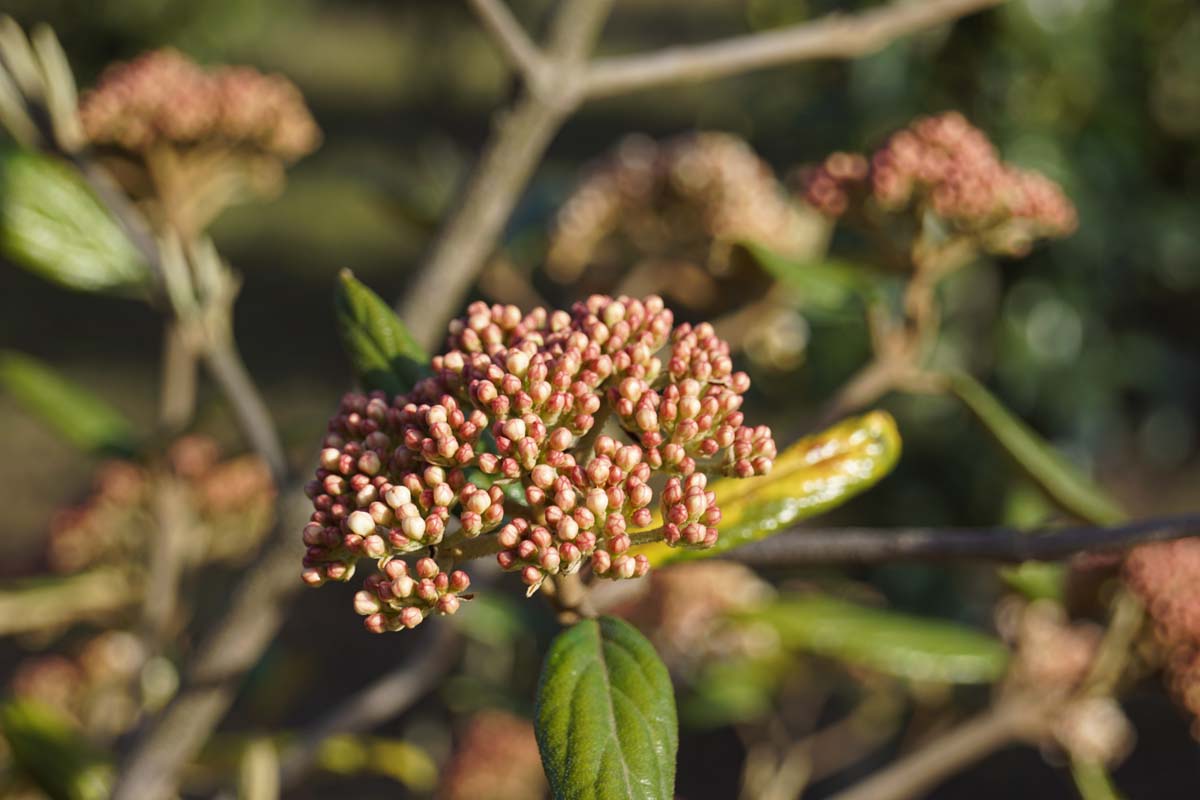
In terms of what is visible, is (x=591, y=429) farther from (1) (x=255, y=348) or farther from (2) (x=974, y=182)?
(1) (x=255, y=348)

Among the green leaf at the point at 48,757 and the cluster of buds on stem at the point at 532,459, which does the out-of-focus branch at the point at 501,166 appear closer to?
the cluster of buds on stem at the point at 532,459

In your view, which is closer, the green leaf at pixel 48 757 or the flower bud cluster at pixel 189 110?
the green leaf at pixel 48 757

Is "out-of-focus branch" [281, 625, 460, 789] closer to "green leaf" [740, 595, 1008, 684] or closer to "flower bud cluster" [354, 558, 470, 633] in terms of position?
"green leaf" [740, 595, 1008, 684]

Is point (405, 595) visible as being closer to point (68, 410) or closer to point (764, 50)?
point (764, 50)

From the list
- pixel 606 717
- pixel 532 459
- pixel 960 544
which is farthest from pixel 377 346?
pixel 960 544

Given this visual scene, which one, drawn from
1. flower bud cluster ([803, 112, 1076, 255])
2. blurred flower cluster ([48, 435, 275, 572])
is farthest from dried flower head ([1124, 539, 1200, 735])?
blurred flower cluster ([48, 435, 275, 572])

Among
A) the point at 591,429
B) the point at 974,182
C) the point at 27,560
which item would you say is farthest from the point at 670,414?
the point at 27,560

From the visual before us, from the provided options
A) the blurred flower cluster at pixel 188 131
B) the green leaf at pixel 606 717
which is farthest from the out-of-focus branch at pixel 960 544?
the blurred flower cluster at pixel 188 131
